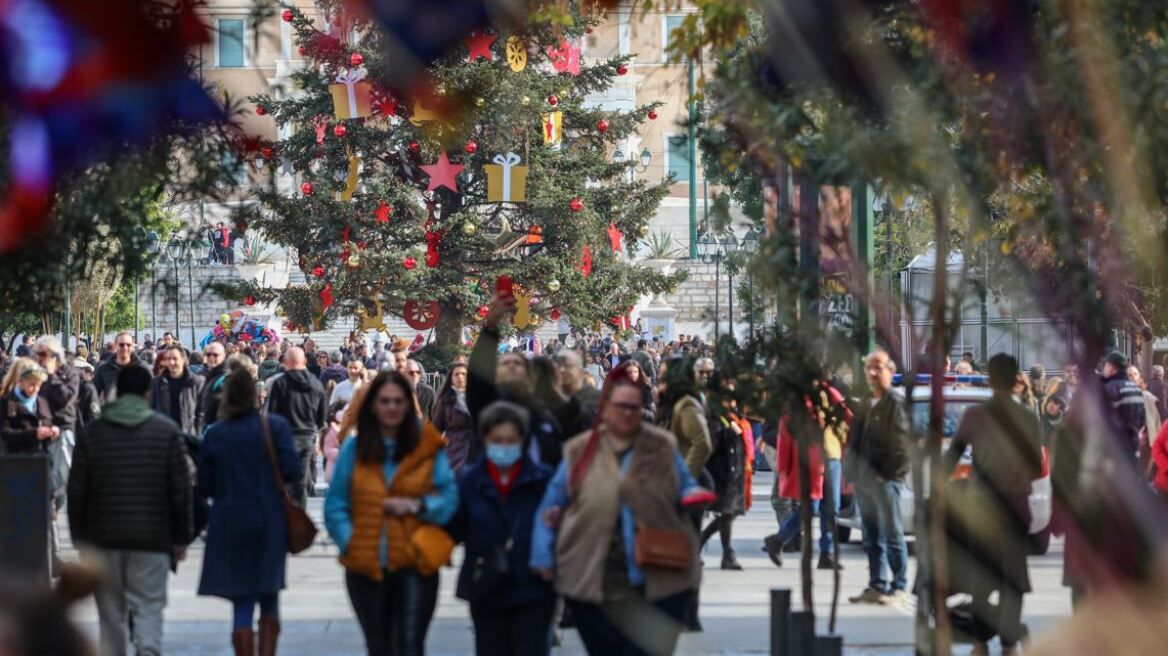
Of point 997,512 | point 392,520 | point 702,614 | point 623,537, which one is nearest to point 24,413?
point 702,614

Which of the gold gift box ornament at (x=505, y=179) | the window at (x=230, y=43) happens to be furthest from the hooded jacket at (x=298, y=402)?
the gold gift box ornament at (x=505, y=179)

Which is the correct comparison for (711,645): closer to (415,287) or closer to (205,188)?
(205,188)

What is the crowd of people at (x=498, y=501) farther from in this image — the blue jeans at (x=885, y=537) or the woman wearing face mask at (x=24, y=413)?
the woman wearing face mask at (x=24, y=413)

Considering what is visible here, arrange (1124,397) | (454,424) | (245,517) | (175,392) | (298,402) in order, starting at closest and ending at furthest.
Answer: (245,517)
(454,424)
(298,402)
(1124,397)
(175,392)

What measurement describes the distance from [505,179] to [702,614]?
17.4 meters

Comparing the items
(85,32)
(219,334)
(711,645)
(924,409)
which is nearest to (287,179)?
(219,334)

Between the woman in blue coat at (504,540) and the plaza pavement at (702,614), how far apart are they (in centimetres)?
255

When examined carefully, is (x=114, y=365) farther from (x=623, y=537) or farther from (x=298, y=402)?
(x=623, y=537)

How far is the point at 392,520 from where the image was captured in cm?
779

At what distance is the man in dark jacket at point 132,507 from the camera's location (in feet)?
27.9

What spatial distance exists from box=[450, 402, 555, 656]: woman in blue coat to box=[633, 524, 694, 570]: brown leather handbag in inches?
20.3

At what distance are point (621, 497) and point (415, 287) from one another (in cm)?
2224

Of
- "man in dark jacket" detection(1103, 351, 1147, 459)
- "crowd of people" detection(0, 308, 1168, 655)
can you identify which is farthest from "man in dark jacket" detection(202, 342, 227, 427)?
"man in dark jacket" detection(1103, 351, 1147, 459)

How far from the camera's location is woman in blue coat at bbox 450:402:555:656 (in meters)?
7.46
